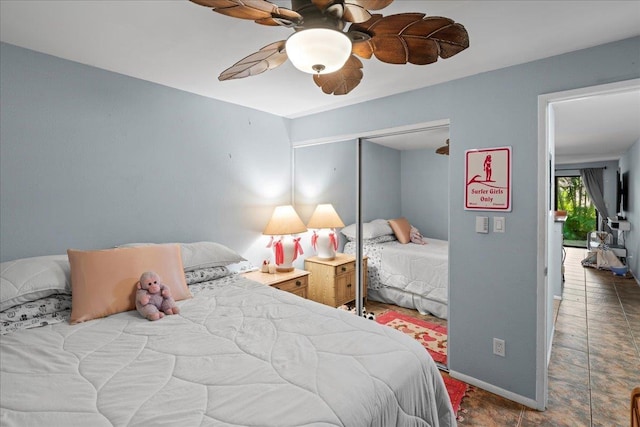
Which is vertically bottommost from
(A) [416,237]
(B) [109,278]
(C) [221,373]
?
(C) [221,373]

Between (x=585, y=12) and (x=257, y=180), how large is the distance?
2.75 metres

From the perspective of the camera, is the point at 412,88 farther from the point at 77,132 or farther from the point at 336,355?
the point at 77,132

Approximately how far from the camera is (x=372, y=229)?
3107 millimetres

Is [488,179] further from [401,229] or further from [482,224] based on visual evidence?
[401,229]

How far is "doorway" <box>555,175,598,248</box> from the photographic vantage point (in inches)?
316

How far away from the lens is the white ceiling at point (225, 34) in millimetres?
1589

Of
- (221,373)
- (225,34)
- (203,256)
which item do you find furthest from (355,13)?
(203,256)

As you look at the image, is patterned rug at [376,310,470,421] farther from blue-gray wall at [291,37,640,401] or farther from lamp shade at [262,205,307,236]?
lamp shade at [262,205,307,236]

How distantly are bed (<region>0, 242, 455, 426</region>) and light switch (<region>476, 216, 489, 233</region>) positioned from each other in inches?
48.6

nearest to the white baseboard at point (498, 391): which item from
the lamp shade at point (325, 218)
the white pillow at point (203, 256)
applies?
the lamp shade at point (325, 218)

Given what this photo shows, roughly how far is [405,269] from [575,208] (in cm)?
793

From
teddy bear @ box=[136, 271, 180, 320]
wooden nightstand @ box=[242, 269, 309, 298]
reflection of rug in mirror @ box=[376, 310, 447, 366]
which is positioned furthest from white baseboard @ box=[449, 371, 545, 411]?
teddy bear @ box=[136, 271, 180, 320]

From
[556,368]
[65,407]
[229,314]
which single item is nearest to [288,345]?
[229,314]

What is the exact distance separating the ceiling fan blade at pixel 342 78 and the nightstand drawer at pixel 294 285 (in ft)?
5.91
